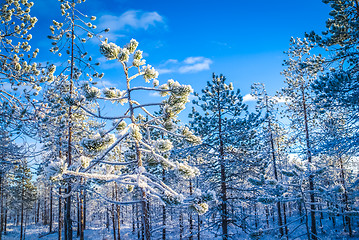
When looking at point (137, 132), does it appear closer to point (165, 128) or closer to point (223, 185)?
point (165, 128)

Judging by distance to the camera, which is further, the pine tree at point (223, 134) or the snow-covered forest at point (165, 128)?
the pine tree at point (223, 134)

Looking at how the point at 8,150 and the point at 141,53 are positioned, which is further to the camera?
the point at 8,150

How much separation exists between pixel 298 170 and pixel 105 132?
11299 mm

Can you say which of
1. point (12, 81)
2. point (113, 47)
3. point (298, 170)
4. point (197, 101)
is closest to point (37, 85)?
point (12, 81)

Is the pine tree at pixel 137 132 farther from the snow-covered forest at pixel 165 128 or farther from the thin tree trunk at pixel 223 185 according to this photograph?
the thin tree trunk at pixel 223 185

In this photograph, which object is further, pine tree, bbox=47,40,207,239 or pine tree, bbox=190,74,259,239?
pine tree, bbox=190,74,259,239

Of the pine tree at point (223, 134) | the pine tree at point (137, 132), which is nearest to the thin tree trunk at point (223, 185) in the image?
the pine tree at point (223, 134)

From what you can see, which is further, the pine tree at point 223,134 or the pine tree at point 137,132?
the pine tree at point 223,134

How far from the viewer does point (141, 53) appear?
16.7 ft

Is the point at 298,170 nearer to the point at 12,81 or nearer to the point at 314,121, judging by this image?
the point at 314,121

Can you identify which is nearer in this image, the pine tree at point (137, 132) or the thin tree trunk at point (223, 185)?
the pine tree at point (137, 132)

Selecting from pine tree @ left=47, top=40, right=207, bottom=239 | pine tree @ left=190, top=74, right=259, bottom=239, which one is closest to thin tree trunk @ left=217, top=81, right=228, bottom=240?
pine tree @ left=190, top=74, right=259, bottom=239

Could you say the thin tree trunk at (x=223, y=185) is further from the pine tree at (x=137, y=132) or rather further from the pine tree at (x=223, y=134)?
the pine tree at (x=137, y=132)

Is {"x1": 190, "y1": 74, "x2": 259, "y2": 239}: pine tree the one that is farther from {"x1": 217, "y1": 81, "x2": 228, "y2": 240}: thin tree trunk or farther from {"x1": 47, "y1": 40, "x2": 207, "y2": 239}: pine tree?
{"x1": 47, "y1": 40, "x2": 207, "y2": 239}: pine tree
